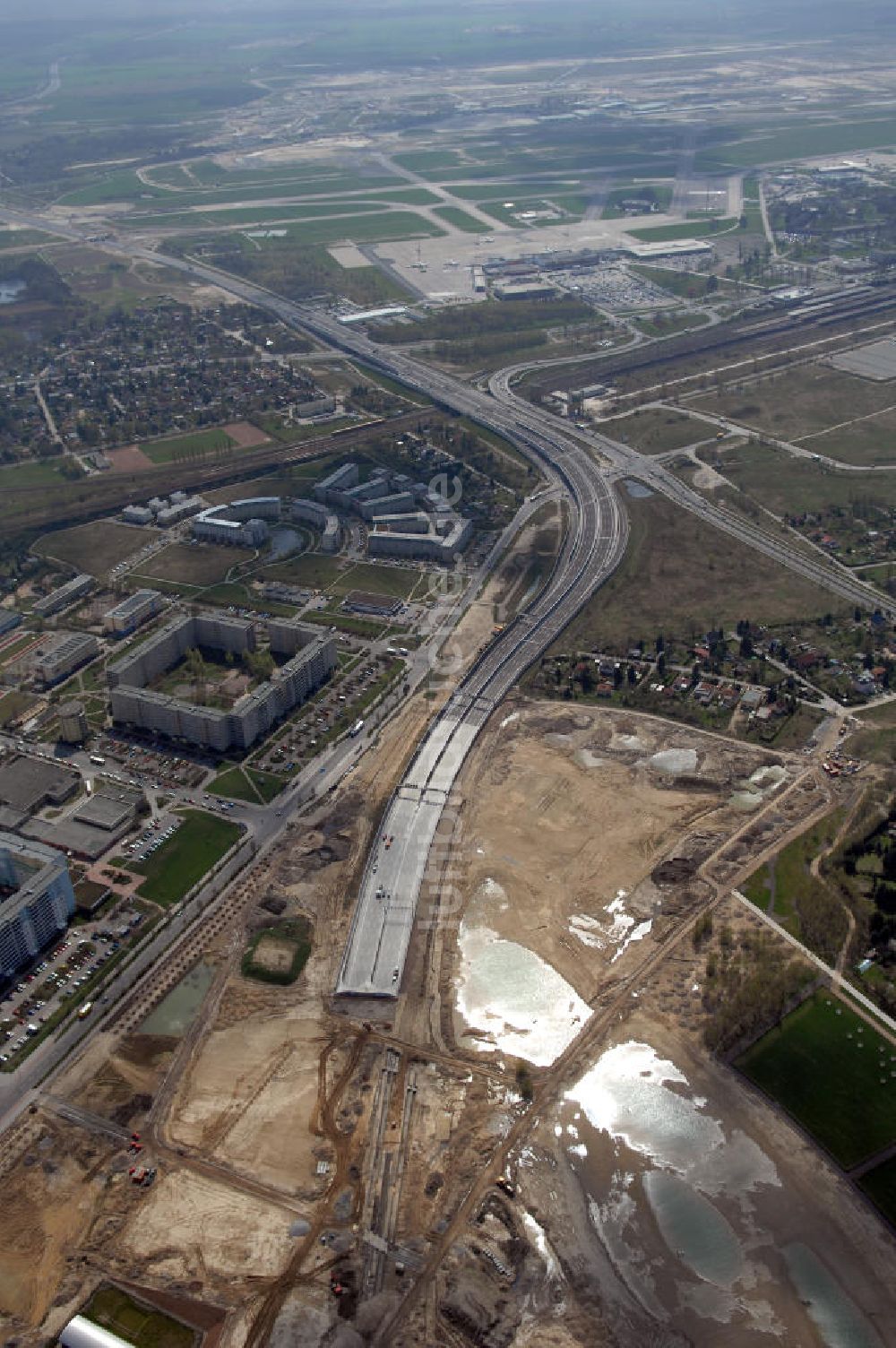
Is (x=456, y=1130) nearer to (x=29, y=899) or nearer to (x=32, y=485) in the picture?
(x=29, y=899)

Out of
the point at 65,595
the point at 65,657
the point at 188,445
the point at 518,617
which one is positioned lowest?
the point at 518,617

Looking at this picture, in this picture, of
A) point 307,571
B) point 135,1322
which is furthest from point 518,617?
point 135,1322

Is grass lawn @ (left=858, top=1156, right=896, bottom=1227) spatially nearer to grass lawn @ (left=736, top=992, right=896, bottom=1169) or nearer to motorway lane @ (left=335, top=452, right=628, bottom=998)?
grass lawn @ (left=736, top=992, right=896, bottom=1169)

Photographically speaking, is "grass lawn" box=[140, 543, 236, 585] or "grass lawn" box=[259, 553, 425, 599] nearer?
"grass lawn" box=[259, 553, 425, 599]

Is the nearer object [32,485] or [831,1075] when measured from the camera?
[831,1075]

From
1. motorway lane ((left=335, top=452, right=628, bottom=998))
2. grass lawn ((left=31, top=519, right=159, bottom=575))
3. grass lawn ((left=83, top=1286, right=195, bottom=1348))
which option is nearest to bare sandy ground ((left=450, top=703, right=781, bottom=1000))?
motorway lane ((left=335, top=452, right=628, bottom=998))

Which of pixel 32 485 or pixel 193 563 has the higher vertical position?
pixel 32 485
